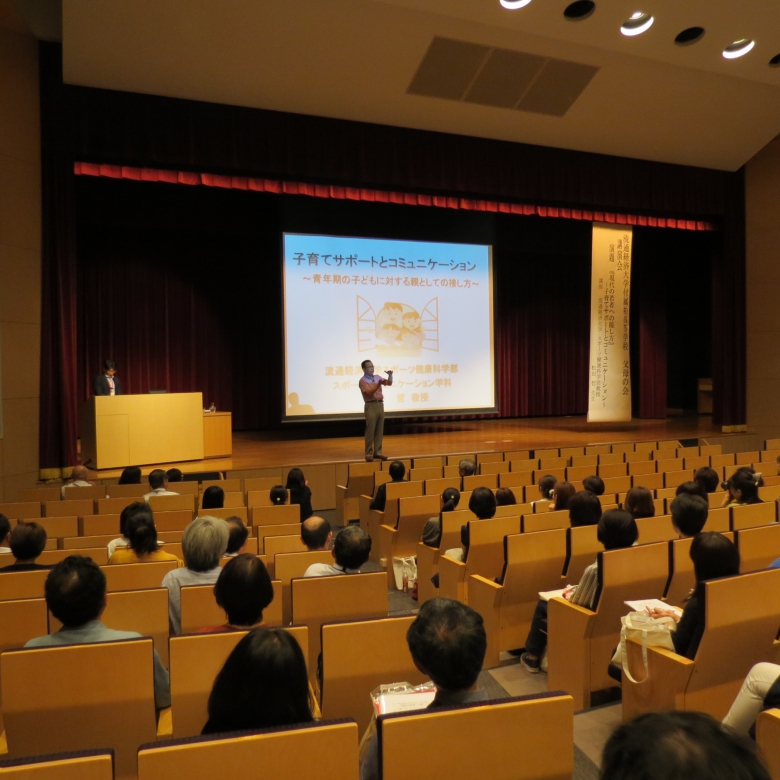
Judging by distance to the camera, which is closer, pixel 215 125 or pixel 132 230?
pixel 215 125

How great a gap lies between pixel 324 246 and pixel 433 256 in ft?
5.81

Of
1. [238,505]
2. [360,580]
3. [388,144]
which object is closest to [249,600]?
[360,580]

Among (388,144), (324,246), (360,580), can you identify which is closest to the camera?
(360,580)

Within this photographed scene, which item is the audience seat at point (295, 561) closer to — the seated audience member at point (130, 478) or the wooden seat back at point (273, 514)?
the wooden seat back at point (273, 514)

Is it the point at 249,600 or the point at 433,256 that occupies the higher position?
the point at 433,256

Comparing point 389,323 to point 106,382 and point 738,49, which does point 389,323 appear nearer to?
point 106,382

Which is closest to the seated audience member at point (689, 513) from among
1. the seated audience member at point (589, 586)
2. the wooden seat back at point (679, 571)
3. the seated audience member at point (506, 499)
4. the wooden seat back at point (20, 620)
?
the wooden seat back at point (679, 571)

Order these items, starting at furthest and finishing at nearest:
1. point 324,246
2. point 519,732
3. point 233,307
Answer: point 233,307 < point 324,246 < point 519,732

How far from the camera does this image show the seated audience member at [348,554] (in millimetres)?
2918

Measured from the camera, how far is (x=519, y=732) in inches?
57.7

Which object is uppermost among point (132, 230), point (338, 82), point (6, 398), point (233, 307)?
point (338, 82)

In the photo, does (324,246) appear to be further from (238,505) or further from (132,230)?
(238,505)

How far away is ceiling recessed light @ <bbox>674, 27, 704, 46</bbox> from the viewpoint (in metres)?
7.78

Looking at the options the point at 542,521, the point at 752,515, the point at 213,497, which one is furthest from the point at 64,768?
the point at 752,515
